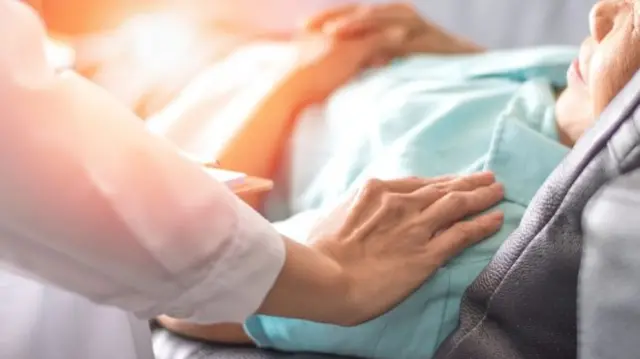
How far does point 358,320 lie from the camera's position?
61cm

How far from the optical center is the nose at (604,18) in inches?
29.3

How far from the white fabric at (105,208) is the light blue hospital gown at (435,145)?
0.57 ft

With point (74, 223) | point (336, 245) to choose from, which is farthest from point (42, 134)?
point (336, 245)

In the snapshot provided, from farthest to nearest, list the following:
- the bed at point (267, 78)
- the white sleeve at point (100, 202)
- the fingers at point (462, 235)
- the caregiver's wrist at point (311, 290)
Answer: the bed at point (267, 78), the fingers at point (462, 235), the caregiver's wrist at point (311, 290), the white sleeve at point (100, 202)

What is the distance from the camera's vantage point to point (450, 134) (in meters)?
0.85

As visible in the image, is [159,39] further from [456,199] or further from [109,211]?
[109,211]

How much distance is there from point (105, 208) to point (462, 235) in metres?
0.32

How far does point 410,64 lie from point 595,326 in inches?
25.8

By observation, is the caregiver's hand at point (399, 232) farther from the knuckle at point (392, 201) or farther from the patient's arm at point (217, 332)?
the patient's arm at point (217, 332)

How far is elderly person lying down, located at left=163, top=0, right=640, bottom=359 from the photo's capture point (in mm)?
662

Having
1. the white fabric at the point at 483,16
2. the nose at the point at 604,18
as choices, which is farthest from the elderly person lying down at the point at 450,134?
the white fabric at the point at 483,16

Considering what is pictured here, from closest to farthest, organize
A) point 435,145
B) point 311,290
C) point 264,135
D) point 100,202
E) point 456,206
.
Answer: point 100,202
point 311,290
point 456,206
point 435,145
point 264,135

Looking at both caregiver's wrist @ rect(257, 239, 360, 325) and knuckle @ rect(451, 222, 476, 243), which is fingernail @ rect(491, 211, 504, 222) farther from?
caregiver's wrist @ rect(257, 239, 360, 325)

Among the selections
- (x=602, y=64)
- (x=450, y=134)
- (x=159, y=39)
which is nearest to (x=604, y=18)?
Result: (x=602, y=64)
